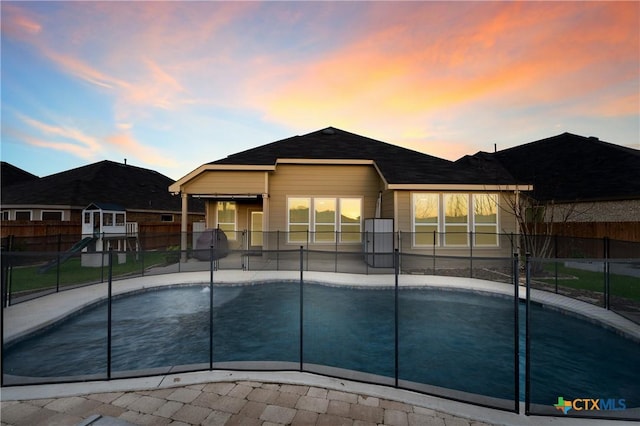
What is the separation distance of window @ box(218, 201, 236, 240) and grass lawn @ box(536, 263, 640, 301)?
1576 centimetres

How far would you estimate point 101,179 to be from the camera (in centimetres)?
2691

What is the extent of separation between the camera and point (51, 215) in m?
21.7

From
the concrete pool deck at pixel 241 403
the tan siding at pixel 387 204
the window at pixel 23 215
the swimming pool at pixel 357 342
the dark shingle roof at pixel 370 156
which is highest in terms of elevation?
the dark shingle roof at pixel 370 156

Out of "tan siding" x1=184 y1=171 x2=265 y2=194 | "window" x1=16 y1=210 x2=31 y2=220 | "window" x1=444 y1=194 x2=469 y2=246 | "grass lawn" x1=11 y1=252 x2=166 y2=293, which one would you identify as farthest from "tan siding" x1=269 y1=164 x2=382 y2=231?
"window" x1=16 y1=210 x2=31 y2=220

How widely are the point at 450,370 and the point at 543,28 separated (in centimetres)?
1307

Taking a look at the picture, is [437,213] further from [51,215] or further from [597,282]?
[51,215]

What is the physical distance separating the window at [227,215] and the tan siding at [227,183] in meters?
2.97

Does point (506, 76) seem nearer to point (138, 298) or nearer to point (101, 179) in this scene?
point (138, 298)

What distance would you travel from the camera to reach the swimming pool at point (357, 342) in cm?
530

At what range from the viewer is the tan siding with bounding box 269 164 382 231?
16281 mm

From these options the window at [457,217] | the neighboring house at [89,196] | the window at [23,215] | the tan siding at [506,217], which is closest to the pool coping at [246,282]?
the window at [457,217]

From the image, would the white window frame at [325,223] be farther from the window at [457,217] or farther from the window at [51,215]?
the window at [51,215]

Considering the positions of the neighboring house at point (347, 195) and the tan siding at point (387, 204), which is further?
the tan siding at point (387, 204)

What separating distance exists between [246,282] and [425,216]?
9188 mm
